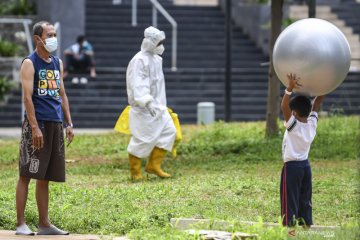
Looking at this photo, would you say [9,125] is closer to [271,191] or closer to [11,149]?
[11,149]

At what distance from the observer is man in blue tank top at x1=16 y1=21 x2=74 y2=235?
1022 cm

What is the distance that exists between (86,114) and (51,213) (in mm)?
13767

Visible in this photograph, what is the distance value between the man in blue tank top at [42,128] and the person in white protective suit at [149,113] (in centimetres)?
365

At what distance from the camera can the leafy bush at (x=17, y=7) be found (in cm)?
2734

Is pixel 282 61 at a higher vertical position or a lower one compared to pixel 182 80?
higher

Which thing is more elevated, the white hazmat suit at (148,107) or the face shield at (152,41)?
the face shield at (152,41)

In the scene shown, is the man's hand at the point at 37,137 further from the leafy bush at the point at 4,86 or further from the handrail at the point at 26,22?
the handrail at the point at 26,22

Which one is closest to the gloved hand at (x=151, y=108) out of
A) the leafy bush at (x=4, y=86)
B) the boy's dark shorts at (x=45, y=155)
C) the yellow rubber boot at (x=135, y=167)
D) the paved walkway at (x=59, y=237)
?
the yellow rubber boot at (x=135, y=167)

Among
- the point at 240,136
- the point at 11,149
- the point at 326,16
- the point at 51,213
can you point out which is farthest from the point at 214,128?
the point at 326,16

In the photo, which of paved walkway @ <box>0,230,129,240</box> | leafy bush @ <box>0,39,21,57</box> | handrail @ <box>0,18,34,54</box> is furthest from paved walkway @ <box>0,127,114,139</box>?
paved walkway @ <box>0,230,129,240</box>

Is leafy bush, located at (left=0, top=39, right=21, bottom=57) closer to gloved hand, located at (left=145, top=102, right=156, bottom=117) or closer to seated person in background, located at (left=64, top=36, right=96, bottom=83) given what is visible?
seated person in background, located at (left=64, top=36, right=96, bottom=83)

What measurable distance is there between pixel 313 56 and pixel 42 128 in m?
2.42

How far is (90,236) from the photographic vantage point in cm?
1017

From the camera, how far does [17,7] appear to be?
2756 centimetres
